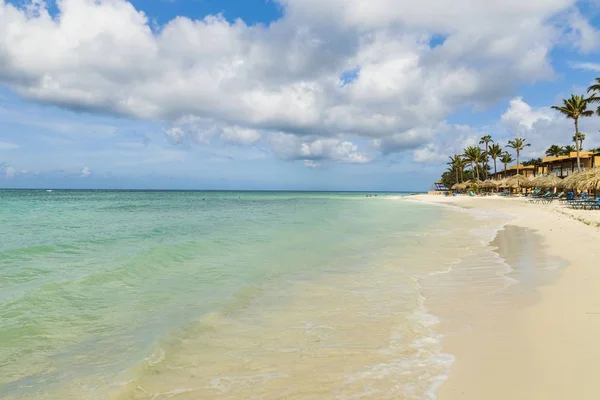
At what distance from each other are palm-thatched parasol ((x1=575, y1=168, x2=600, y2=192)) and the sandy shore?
71.9 ft

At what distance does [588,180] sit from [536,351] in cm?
2621

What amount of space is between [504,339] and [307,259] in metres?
6.77

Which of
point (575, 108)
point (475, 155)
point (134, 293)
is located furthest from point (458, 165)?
point (134, 293)

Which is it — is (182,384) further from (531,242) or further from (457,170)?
(457,170)

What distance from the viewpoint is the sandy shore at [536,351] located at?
3.32 m

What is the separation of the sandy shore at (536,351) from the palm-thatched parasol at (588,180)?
21.9m

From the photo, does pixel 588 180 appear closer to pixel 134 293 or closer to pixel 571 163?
pixel 134 293

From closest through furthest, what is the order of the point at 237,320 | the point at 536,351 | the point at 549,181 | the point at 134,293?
1. the point at 536,351
2. the point at 237,320
3. the point at 134,293
4. the point at 549,181

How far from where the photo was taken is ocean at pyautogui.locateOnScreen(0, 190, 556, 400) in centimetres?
377

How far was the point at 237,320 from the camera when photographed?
5.77m

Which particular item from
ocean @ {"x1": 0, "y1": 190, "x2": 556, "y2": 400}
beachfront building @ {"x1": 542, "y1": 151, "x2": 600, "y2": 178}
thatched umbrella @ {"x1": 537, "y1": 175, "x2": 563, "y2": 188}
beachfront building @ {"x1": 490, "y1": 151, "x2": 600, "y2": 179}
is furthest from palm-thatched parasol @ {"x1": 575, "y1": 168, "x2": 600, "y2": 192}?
beachfront building @ {"x1": 542, "y1": 151, "x2": 600, "y2": 178}

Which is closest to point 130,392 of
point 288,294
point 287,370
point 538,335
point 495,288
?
point 287,370

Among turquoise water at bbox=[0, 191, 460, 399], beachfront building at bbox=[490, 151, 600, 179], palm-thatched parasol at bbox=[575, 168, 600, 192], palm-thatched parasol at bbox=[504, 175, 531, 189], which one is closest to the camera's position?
turquoise water at bbox=[0, 191, 460, 399]

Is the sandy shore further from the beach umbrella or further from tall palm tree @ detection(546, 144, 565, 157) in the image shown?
tall palm tree @ detection(546, 144, 565, 157)
